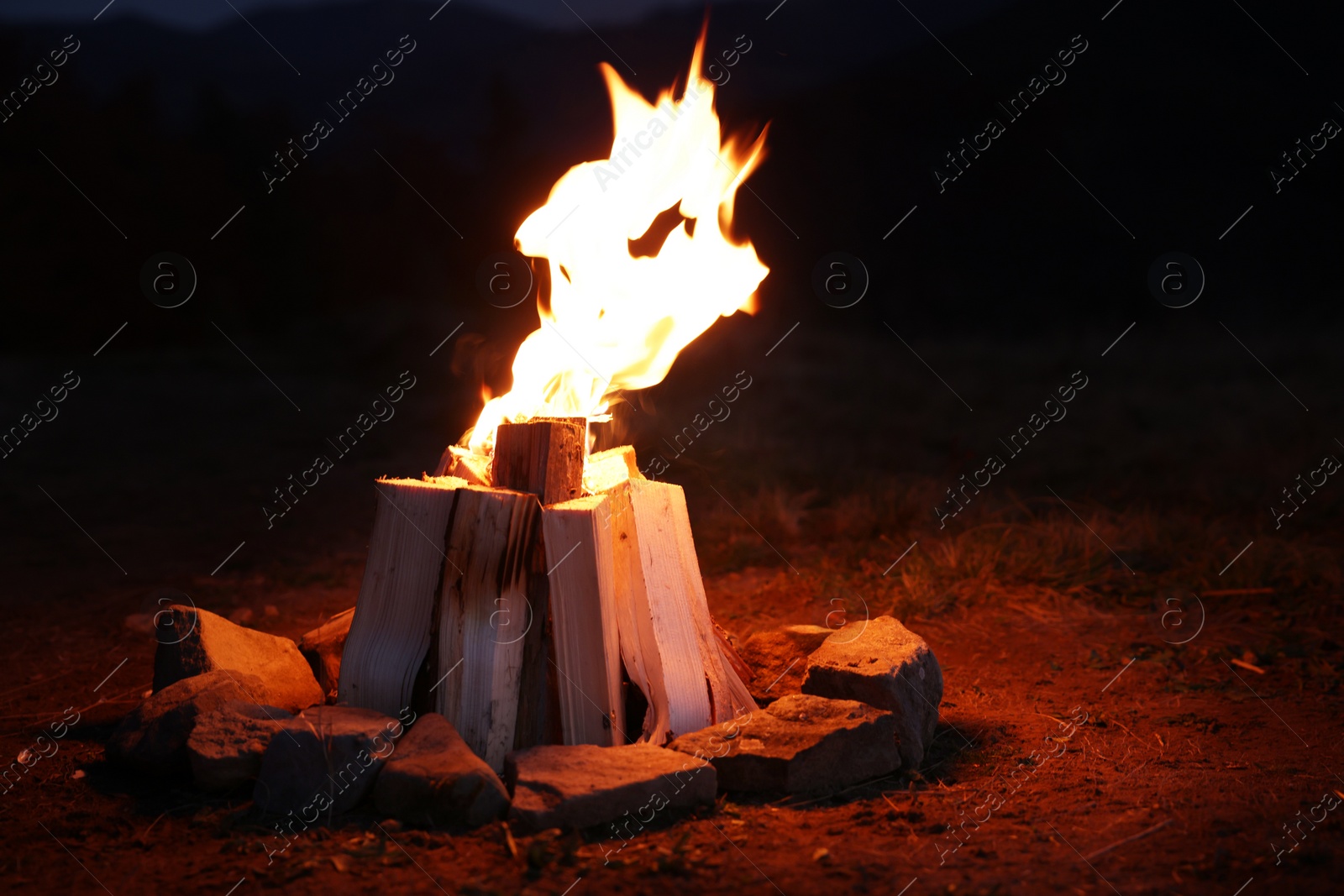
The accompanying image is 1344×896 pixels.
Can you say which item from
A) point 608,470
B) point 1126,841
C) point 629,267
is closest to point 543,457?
point 608,470

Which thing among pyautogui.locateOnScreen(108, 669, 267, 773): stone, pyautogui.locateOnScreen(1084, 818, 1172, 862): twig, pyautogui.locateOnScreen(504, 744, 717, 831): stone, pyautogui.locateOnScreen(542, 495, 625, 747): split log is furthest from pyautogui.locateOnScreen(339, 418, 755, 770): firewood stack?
pyautogui.locateOnScreen(1084, 818, 1172, 862): twig

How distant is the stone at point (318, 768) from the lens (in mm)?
2461

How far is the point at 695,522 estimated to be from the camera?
580 cm

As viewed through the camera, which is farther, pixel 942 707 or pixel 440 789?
pixel 942 707

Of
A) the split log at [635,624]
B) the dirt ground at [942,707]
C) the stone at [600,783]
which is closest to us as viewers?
the dirt ground at [942,707]

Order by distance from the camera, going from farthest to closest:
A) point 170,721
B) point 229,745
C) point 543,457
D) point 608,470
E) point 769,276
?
1. point 769,276
2. point 608,470
3. point 543,457
4. point 170,721
5. point 229,745

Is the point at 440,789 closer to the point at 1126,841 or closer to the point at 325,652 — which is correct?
the point at 325,652

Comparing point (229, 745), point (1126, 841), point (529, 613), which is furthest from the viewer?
point (529, 613)

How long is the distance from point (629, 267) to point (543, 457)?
33.3 inches

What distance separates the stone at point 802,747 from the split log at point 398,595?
84cm

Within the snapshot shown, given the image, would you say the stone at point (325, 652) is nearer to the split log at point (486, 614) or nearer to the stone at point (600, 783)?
the split log at point (486, 614)

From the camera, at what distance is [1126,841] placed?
2.31 m

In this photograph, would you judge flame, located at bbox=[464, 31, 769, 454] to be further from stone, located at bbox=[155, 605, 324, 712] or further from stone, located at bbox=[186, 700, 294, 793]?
stone, located at bbox=[186, 700, 294, 793]

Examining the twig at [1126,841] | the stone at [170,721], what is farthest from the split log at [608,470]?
the twig at [1126,841]
